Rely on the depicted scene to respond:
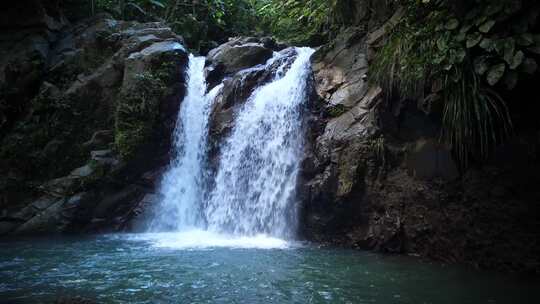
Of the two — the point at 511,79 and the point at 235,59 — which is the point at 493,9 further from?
the point at 235,59

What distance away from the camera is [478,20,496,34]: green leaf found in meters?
5.67

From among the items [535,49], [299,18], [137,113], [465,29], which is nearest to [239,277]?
[465,29]

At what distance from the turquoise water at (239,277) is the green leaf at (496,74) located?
2.42 m

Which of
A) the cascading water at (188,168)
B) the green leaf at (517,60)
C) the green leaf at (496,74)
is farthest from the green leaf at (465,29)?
the cascading water at (188,168)

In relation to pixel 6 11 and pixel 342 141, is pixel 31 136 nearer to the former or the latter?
pixel 6 11

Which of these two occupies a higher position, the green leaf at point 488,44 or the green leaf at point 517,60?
the green leaf at point 488,44

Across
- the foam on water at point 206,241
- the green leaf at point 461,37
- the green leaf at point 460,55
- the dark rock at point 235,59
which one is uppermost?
the dark rock at point 235,59

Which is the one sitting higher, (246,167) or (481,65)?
(481,65)

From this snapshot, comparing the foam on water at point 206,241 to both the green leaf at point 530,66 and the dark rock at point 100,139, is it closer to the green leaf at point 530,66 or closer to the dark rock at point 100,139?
the dark rock at point 100,139

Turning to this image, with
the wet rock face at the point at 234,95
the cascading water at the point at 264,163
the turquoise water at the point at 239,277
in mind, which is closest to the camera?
the turquoise water at the point at 239,277

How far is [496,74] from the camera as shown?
554 cm

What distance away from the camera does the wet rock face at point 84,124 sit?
9.96 metres

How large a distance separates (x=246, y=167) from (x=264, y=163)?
45 cm

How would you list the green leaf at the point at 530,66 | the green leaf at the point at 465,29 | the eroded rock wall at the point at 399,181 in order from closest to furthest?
the green leaf at the point at 530,66 < the eroded rock wall at the point at 399,181 < the green leaf at the point at 465,29
